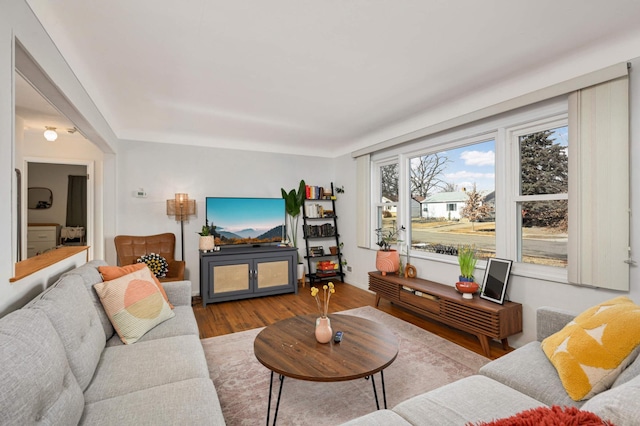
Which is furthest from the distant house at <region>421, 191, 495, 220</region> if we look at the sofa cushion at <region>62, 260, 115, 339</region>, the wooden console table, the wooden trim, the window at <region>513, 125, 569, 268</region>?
the wooden trim

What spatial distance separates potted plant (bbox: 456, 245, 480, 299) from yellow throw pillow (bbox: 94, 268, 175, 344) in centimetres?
266

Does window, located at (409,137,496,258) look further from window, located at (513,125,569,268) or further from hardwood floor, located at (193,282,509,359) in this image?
hardwood floor, located at (193,282,509,359)

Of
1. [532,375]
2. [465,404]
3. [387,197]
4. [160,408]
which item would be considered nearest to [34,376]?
[160,408]

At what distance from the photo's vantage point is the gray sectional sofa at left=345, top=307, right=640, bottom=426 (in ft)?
4.06

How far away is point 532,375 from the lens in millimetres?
1523

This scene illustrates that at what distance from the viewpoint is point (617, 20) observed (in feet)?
6.32

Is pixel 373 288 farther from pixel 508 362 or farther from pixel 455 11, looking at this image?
pixel 455 11

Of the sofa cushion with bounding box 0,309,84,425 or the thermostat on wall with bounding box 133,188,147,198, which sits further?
the thermostat on wall with bounding box 133,188,147,198

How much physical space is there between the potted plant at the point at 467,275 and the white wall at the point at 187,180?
3.16 meters

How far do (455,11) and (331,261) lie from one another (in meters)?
4.39

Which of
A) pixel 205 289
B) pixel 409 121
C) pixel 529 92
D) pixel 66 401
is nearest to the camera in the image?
pixel 66 401

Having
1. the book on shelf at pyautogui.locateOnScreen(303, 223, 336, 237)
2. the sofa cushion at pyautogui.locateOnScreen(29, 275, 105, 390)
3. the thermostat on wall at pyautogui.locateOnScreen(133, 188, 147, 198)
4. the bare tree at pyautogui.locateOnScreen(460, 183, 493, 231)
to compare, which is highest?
the thermostat on wall at pyautogui.locateOnScreen(133, 188, 147, 198)

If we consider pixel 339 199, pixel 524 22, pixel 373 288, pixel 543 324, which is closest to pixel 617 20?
pixel 524 22

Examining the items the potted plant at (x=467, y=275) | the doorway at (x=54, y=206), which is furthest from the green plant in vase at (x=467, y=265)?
the doorway at (x=54, y=206)
